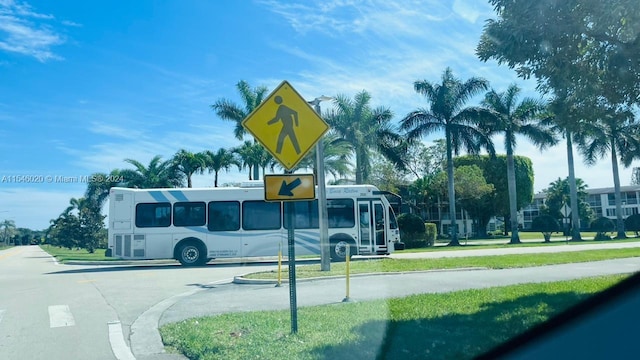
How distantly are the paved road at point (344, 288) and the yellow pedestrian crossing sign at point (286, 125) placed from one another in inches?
127

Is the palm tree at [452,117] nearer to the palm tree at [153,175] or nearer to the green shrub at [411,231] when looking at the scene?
the green shrub at [411,231]

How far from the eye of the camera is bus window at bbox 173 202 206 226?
22.8 m

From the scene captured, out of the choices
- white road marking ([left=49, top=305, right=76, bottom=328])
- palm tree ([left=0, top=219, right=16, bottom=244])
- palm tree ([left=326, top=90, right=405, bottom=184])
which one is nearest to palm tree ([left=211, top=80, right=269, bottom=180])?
palm tree ([left=326, top=90, right=405, bottom=184])

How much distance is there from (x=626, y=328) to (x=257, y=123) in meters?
5.35

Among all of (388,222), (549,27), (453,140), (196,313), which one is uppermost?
(453,140)

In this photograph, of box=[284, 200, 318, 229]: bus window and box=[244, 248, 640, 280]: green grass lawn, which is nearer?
box=[244, 248, 640, 280]: green grass lawn

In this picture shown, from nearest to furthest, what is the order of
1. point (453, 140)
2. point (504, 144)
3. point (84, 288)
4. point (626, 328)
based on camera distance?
point (626, 328), point (84, 288), point (453, 140), point (504, 144)

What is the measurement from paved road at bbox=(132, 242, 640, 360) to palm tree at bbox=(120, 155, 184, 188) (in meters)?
27.8

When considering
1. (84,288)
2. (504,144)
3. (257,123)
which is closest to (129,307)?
(84,288)

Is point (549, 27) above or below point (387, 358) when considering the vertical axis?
above

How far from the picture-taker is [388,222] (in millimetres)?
22766

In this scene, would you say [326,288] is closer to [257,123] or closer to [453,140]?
[257,123]

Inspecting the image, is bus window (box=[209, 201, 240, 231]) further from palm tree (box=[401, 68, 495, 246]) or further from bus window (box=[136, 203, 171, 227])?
palm tree (box=[401, 68, 495, 246])

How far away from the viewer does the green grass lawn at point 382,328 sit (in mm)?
6582
